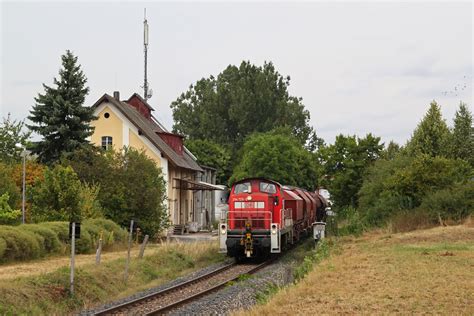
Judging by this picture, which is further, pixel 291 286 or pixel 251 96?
pixel 251 96

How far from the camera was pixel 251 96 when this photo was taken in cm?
7681

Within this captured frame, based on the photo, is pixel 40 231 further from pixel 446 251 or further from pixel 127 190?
pixel 446 251

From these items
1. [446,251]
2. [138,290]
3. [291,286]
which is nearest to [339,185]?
[446,251]

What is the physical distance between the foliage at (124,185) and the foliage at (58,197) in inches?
193

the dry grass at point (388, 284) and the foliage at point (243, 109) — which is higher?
the foliage at point (243, 109)

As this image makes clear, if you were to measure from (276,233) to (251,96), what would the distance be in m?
52.1

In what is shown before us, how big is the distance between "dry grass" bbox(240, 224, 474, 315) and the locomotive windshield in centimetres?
531

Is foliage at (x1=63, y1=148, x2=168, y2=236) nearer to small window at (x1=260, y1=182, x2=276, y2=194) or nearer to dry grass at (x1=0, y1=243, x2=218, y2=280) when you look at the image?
dry grass at (x1=0, y1=243, x2=218, y2=280)

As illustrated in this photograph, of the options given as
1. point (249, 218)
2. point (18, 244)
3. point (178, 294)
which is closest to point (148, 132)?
point (249, 218)

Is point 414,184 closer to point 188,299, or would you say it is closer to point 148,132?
point 148,132

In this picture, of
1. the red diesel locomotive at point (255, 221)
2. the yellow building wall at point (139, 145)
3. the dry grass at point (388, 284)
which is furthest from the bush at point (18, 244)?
the yellow building wall at point (139, 145)

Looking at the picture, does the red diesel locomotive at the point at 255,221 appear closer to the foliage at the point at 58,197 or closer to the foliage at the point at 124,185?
the foliage at the point at 58,197

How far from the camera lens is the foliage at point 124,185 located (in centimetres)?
3653

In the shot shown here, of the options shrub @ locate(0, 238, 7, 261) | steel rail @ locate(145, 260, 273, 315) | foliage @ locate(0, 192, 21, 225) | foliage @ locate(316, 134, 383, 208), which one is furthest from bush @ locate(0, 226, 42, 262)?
foliage @ locate(316, 134, 383, 208)
